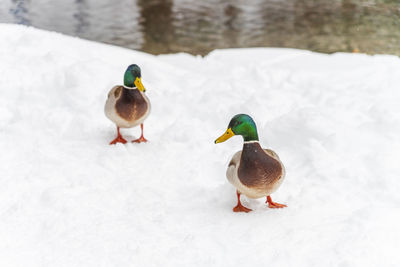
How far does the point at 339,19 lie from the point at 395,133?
23.8ft

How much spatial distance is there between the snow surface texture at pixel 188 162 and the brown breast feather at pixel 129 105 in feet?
1.14

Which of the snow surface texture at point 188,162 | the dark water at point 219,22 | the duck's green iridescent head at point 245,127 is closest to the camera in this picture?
the snow surface texture at point 188,162

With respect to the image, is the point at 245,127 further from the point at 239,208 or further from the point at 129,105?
the point at 129,105

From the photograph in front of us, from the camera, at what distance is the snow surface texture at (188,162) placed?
293cm

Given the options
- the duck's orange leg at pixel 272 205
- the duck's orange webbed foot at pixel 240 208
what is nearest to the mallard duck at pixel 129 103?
the duck's orange webbed foot at pixel 240 208

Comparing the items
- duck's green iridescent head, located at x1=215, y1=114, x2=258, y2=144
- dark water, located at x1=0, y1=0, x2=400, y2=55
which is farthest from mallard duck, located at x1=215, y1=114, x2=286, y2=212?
dark water, located at x1=0, y1=0, x2=400, y2=55

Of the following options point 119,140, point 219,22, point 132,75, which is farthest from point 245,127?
point 219,22

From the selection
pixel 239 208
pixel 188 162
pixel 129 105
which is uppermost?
pixel 129 105

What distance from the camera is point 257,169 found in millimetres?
3074

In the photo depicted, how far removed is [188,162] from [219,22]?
23.0 feet

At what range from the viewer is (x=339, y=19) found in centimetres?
1080

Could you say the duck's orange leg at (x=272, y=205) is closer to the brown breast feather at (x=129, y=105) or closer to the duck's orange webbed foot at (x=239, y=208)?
the duck's orange webbed foot at (x=239, y=208)

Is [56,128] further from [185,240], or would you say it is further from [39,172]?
[185,240]

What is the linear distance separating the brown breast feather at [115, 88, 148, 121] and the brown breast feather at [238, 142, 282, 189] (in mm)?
1483
